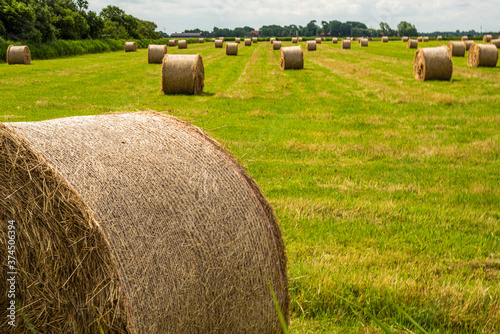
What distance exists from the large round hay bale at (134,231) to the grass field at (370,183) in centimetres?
65

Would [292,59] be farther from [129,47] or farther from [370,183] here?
[129,47]

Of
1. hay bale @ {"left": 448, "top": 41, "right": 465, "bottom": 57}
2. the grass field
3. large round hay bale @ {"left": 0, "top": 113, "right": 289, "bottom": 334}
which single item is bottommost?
the grass field

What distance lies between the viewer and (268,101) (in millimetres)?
15180

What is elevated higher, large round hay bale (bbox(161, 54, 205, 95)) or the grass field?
large round hay bale (bbox(161, 54, 205, 95))

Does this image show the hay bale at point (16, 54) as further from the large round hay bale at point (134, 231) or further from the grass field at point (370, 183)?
the large round hay bale at point (134, 231)

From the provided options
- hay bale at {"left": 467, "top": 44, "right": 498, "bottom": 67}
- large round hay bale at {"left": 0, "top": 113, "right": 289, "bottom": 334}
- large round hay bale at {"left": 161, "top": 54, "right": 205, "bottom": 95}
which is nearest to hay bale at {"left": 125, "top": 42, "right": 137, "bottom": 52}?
hay bale at {"left": 467, "top": 44, "right": 498, "bottom": 67}

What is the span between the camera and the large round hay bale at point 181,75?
16.5 meters

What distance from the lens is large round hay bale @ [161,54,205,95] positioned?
54.2ft

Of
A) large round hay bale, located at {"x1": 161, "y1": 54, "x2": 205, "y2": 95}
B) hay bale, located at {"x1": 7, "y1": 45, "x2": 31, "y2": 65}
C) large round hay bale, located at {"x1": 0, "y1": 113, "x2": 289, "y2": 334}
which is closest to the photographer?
large round hay bale, located at {"x1": 0, "y1": 113, "x2": 289, "y2": 334}

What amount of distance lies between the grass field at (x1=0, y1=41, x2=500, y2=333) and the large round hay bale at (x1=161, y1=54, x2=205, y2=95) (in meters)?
0.62

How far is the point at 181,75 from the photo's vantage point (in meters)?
16.5

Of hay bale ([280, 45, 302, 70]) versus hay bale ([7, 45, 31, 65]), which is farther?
hay bale ([7, 45, 31, 65])

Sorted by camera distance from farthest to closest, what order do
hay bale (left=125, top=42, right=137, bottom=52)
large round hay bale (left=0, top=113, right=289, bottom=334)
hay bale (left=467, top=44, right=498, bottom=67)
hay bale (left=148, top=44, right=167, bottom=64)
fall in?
hay bale (left=125, top=42, right=137, bottom=52)
hay bale (left=148, top=44, right=167, bottom=64)
hay bale (left=467, top=44, right=498, bottom=67)
large round hay bale (left=0, top=113, right=289, bottom=334)

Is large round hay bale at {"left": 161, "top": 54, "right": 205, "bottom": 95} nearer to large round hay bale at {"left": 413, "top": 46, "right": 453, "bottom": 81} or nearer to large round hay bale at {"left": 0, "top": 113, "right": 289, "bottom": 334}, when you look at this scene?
large round hay bale at {"left": 413, "top": 46, "right": 453, "bottom": 81}
